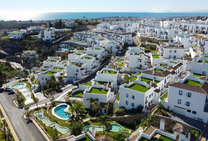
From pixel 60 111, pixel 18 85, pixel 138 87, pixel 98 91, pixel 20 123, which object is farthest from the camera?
pixel 18 85

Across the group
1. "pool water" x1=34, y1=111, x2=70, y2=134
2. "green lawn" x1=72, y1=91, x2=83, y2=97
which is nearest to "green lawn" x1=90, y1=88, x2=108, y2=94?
"green lawn" x1=72, y1=91, x2=83, y2=97

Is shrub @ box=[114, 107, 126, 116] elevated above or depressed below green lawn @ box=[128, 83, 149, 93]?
below

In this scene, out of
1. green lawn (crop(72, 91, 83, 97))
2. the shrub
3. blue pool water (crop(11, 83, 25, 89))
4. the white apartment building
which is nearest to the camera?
the shrub

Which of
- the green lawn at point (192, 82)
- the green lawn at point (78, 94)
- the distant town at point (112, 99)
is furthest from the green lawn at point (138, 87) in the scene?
the green lawn at point (78, 94)

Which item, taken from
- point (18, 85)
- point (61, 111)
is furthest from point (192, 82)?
point (18, 85)

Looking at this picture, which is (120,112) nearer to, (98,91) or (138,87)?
(138,87)

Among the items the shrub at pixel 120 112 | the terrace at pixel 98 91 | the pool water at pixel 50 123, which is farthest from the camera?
the terrace at pixel 98 91

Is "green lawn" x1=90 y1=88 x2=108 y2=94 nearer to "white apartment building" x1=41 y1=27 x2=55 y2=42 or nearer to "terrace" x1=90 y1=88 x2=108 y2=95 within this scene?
"terrace" x1=90 y1=88 x2=108 y2=95

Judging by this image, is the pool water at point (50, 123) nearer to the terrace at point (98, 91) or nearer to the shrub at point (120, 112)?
the shrub at point (120, 112)

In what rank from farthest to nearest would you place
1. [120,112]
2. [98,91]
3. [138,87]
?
[98,91] < [138,87] < [120,112]
